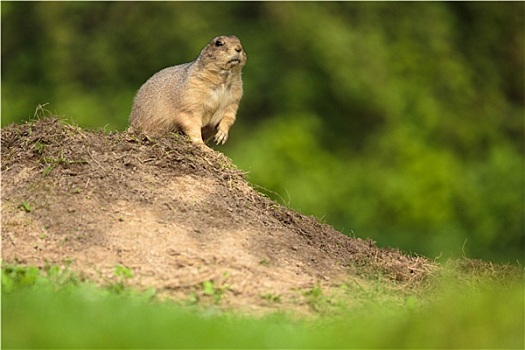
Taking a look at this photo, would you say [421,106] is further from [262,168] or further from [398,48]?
[262,168]

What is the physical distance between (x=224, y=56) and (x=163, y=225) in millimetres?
2527

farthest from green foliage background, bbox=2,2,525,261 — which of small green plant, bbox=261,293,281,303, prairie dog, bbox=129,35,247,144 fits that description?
small green plant, bbox=261,293,281,303

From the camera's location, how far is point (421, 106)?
20.9 metres

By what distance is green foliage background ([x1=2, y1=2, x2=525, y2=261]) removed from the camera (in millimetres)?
19609

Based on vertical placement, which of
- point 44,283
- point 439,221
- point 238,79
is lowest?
point 44,283

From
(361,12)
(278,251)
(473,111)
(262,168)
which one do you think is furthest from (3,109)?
(278,251)


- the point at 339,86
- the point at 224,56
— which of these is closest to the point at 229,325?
the point at 224,56

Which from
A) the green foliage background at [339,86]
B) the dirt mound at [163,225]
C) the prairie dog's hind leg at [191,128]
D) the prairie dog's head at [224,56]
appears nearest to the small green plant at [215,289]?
the dirt mound at [163,225]

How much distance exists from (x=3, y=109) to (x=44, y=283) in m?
13.9

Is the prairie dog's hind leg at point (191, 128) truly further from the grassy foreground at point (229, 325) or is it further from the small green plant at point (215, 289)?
the grassy foreground at point (229, 325)

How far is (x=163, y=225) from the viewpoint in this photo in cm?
819

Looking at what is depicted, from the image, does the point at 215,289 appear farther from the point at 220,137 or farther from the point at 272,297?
the point at 220,137

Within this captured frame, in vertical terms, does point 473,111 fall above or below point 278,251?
above

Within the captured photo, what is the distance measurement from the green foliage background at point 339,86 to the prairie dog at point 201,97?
8.56 m
